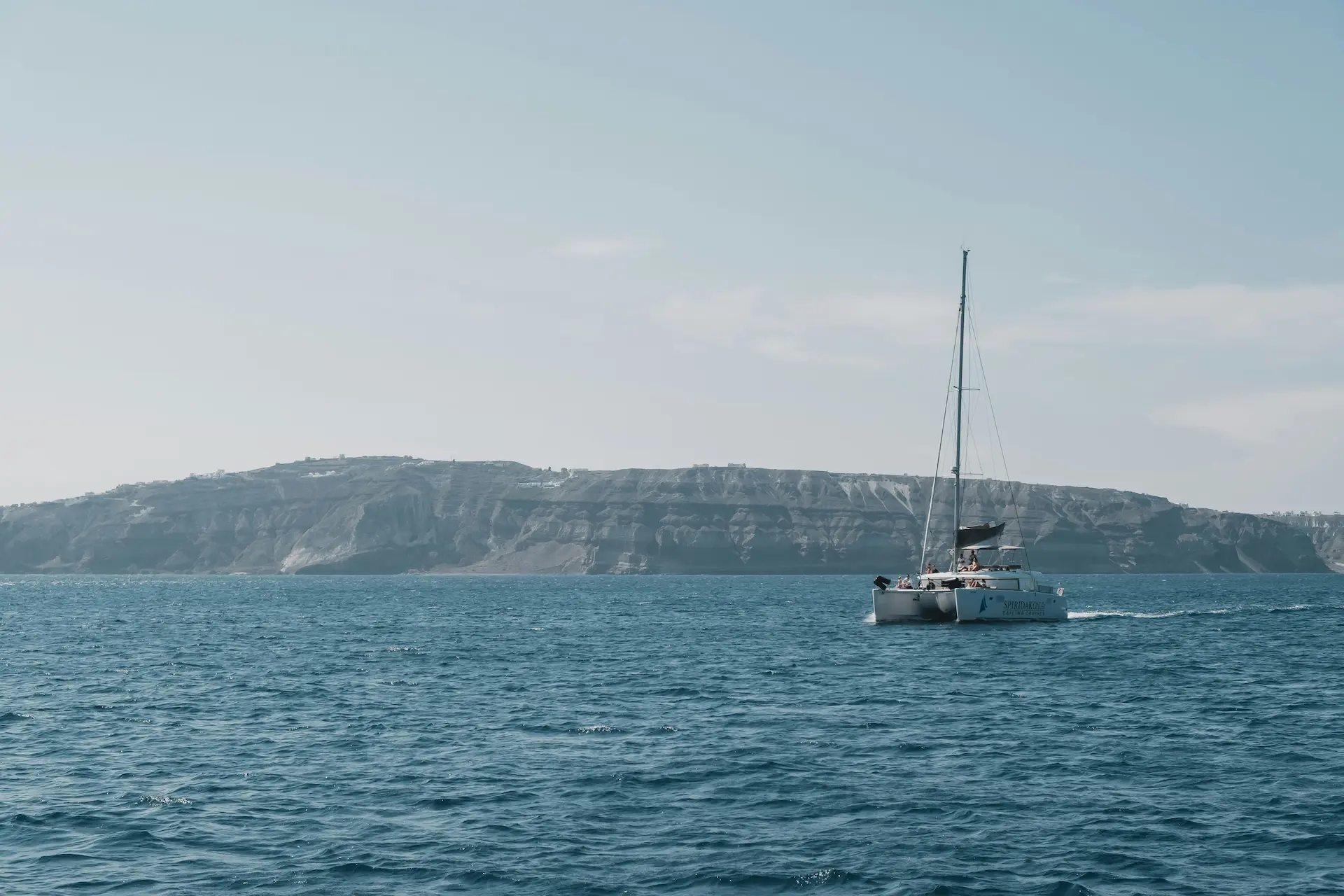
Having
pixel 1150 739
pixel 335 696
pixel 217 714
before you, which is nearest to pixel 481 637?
pixel 335 696

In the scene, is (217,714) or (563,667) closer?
(217,714)

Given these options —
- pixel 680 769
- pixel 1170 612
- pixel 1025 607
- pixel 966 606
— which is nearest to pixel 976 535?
pixel 1025 607

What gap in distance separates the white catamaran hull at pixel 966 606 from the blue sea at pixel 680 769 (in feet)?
27.1

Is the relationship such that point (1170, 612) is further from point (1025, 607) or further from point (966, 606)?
point (966, 606)

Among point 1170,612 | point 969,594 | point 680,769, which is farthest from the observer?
point 1170,612

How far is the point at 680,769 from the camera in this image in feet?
88.1

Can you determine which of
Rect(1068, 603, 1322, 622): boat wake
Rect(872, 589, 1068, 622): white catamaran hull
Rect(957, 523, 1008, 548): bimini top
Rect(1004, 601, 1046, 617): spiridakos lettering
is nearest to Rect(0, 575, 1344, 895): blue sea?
Rect(872, 589, 1068, 622): white catamaran hull

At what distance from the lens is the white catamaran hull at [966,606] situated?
6738 centimetres

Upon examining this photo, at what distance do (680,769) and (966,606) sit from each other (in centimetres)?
4342

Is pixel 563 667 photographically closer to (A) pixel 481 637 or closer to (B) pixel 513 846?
(A) pixel 481 637

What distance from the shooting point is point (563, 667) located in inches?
1987

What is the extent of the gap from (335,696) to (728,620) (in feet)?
156

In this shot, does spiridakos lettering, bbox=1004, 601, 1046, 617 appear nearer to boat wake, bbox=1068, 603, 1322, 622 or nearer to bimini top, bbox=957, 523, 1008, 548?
bimini top, bbox=957, 523, 1008, 548

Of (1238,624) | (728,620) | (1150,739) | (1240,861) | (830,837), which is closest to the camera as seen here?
(1240,861)
